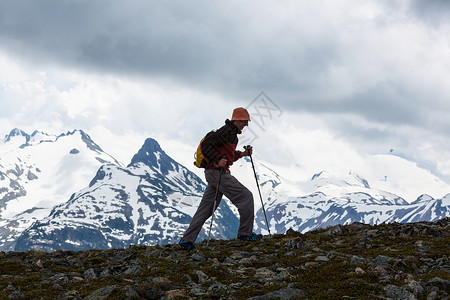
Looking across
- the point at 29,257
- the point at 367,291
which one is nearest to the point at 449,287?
the point at 367,291

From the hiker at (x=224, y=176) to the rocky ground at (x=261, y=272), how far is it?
1114 millimetres

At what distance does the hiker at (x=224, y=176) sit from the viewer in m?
16.7

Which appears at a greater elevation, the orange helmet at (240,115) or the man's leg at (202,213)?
the orange helmet at (240,115)

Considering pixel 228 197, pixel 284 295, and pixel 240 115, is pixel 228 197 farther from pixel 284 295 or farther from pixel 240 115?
pixel 284 295

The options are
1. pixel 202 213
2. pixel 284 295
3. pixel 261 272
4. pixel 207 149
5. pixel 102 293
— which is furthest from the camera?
pixel 202 213

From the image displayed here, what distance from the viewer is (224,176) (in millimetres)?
16938

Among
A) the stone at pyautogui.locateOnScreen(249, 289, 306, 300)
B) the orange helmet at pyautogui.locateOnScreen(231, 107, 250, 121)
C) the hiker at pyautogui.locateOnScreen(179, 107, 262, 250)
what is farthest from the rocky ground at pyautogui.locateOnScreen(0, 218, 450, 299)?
the orange helmet at pyautogui.locateOnScreen(231, 107, 250, 121)

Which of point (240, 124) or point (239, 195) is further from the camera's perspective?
point (239, 195)

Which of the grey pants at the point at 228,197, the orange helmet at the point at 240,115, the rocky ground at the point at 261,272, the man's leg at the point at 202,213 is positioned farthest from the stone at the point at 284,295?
the orange helmet at the point at 240,115

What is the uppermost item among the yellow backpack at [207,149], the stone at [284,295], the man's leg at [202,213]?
the yellow backpack at [207,149]

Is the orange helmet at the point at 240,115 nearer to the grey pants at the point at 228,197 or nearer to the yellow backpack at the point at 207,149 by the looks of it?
the yellow backpack at the point at 207,149

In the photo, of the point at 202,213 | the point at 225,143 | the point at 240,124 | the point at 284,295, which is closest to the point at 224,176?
the point at 225,143

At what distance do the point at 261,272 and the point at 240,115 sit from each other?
6.75 meters

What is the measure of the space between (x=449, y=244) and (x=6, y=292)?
12796 mm
